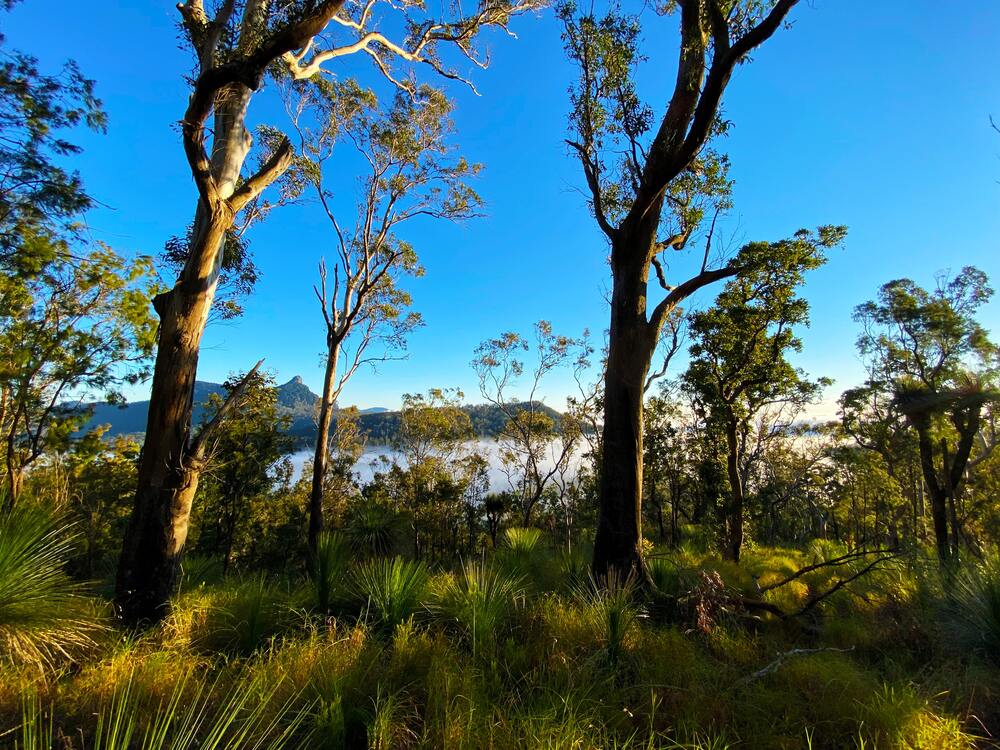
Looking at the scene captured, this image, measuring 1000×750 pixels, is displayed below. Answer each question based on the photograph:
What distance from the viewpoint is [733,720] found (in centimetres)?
271

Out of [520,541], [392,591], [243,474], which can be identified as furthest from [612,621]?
[243,474]

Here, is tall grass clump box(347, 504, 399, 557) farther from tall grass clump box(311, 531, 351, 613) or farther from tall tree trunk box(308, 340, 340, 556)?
tall grass clump box(311, 531, 351, 613)

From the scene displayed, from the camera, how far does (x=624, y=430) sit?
18.2 feet

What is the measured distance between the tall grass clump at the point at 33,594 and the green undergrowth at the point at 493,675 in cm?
18

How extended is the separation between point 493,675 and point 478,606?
0.76 meters

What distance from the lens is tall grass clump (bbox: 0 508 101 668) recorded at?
2.32 meters

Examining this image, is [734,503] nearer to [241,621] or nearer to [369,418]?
[241,621]

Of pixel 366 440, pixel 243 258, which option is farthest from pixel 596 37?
pixel 366 440

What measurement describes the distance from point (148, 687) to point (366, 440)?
27949 millimetres

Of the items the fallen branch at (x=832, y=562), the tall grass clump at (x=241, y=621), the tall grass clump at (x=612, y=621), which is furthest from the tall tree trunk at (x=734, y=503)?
the tall grass clump at (x=241, y=621)

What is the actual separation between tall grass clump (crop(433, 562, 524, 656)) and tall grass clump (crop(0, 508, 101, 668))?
276cm

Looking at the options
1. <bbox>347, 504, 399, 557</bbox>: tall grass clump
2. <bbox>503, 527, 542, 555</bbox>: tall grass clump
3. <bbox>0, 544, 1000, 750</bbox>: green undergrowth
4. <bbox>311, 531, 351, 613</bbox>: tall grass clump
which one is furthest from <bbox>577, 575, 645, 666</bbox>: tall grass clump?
<bbox>347, 504, 399, 557</bbox>: tall grass clump

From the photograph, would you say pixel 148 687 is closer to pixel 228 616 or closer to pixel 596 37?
pixel 228 616

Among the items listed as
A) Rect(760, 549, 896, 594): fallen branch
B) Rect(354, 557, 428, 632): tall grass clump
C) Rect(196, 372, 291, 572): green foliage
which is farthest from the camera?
Rect(196, 372, 291, 572): green foliage
